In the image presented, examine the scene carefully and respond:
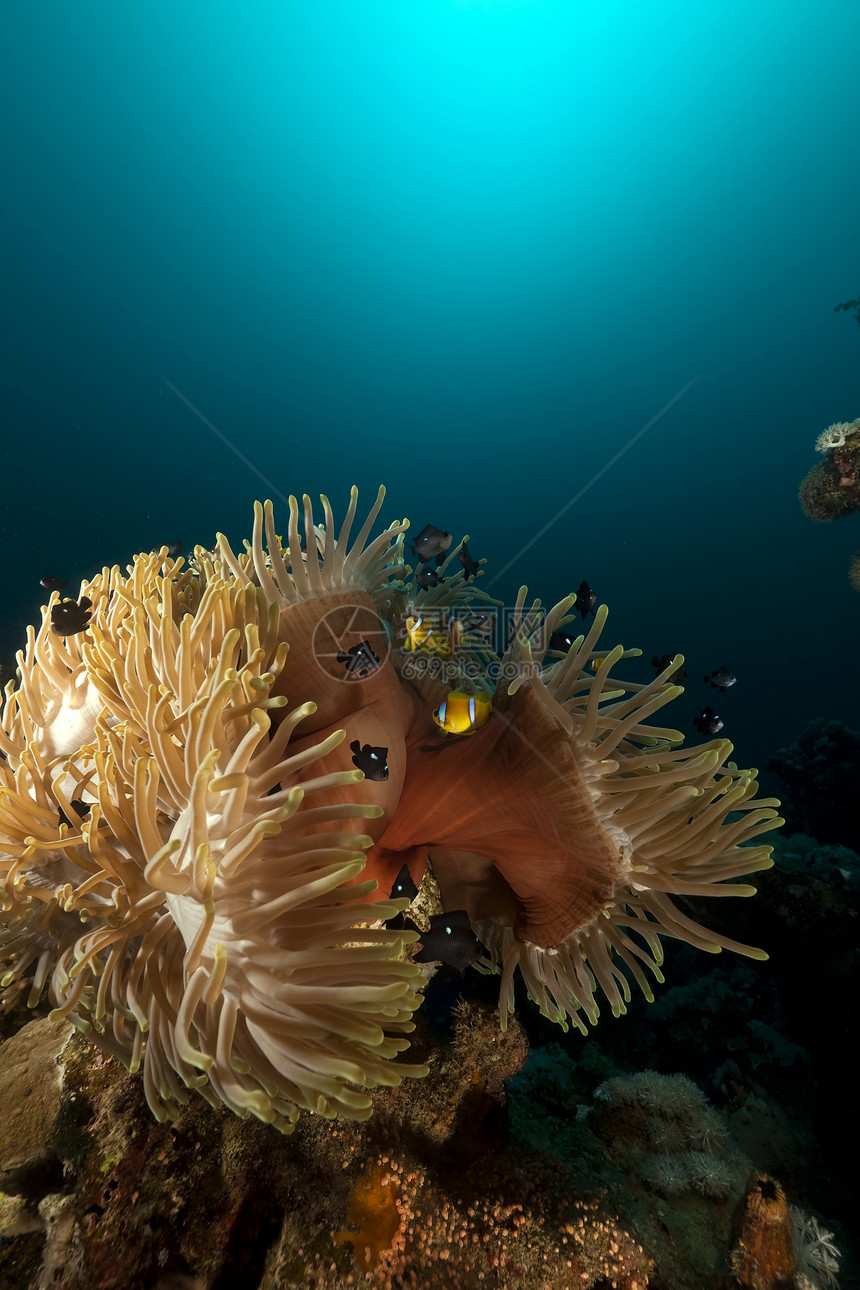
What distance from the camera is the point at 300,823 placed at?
1545 millimetres

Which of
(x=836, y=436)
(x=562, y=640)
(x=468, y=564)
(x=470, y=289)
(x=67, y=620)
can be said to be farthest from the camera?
(x=470, y=289)

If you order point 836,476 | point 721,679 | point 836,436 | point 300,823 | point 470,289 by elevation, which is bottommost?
point 721,679

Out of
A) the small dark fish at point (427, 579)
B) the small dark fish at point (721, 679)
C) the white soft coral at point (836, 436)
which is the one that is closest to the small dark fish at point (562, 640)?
the small dark fish at point (427, 579)

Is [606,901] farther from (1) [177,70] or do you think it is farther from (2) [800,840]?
(1) [177,70]

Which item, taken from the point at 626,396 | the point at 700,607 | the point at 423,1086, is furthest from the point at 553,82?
the point at 423,1086

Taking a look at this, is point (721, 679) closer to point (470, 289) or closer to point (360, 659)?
point (360, 659)

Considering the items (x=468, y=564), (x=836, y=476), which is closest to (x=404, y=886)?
(x=468, y=564)

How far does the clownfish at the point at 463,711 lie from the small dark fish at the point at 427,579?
147 cm

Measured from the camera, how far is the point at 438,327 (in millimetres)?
69062

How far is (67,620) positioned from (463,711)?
185 cm

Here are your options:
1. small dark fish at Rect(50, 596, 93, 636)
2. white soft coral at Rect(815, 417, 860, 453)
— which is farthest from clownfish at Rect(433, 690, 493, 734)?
white soft coral at Rect(815, 417, 860, 453)

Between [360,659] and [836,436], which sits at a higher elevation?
[836,436]

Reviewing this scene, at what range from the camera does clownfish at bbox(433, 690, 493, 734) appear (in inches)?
89.8

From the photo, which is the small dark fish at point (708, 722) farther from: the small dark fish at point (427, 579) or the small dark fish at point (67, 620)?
the small dark fish at point (67, 620)
